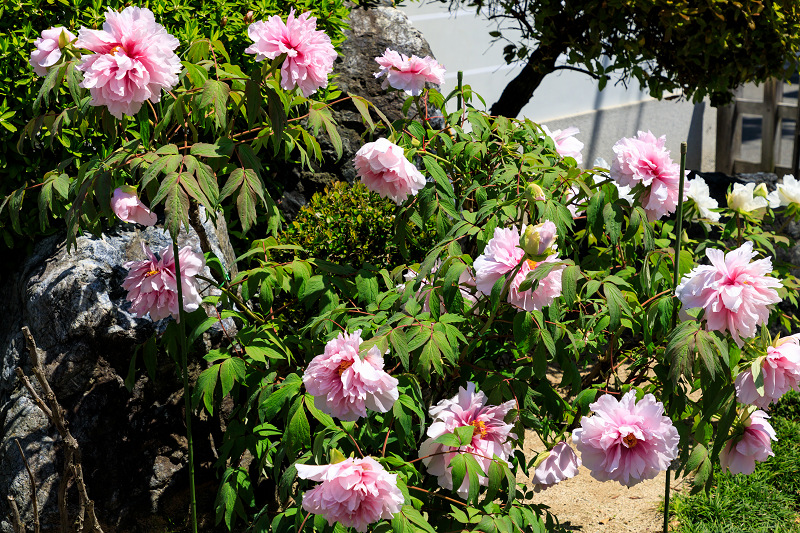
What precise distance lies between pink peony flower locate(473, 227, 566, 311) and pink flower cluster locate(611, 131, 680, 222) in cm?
46

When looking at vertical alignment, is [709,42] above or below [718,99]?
above

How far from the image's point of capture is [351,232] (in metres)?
2.96

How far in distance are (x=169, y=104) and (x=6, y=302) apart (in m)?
1.64

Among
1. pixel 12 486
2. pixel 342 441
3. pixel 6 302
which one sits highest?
pixel 342 441

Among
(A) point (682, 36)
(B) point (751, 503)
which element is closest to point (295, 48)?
(B) point (751, 503)

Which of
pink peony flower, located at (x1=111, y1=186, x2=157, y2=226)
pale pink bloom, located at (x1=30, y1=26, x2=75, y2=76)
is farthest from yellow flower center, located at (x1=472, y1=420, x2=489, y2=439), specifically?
pale pink bloom, located at (x1=30, y1=26, x2=75, y2=76)

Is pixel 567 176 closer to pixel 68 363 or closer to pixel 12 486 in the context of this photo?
pixel 68 363

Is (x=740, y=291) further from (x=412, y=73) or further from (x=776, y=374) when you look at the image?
(x=412, y=73)

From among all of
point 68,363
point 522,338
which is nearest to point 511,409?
point 522,338

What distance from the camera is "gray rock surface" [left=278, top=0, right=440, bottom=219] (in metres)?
3.66

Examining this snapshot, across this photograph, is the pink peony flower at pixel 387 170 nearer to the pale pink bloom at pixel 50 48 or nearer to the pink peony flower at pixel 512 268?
the pink peony flower at pixel 512 268

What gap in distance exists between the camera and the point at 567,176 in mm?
2258

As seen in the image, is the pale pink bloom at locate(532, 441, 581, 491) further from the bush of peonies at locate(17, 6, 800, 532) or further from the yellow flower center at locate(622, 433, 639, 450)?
the yellow flower center at locate(622, 433, 639, 450)

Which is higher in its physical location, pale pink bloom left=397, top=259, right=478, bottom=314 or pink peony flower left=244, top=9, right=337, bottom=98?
pink peony flower left=244, top=9, right=337, bottom=98
